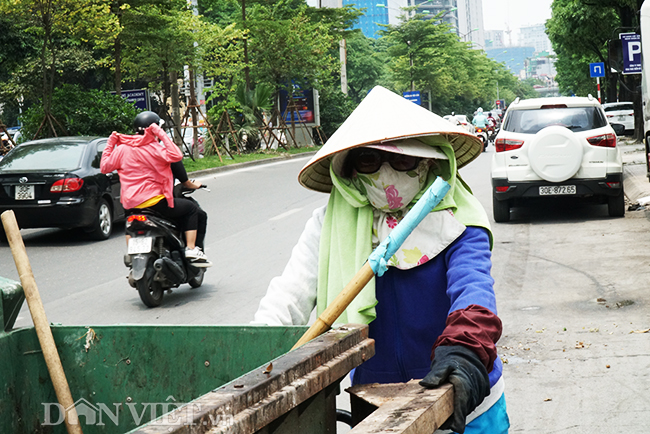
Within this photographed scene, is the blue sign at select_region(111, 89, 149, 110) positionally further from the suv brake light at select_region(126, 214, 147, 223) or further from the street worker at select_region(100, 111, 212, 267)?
the suv brake light at select_region(126, 214, 147, 223)

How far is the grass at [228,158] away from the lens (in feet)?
79.1

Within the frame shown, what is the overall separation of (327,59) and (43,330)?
36.2 m

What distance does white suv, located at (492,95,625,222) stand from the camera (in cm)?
1068

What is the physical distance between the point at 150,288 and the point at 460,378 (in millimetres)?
5799

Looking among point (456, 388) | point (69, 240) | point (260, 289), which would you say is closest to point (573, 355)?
point (260, 289)

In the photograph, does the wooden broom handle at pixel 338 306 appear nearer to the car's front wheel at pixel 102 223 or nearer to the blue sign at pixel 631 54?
the car's front wheel at pixel 102 223

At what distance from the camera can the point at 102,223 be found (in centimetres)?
1170

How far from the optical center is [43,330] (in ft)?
7.13

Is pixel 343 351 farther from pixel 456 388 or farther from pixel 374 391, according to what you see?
pixel 456 388

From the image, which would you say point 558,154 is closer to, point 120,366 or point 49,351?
point 120,366

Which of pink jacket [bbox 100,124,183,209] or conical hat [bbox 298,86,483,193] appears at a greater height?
conical hat [bbox 298,86,483,193]

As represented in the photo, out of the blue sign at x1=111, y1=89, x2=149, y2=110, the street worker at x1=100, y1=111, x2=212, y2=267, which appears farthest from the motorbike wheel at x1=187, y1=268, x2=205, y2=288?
the blue sign at x1=111, y1=89, x2=149, y2=110

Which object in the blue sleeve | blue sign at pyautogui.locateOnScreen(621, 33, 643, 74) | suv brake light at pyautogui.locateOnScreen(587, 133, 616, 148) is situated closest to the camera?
the blue sleeve

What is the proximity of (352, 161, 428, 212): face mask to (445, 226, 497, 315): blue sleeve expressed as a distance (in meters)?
0.19
